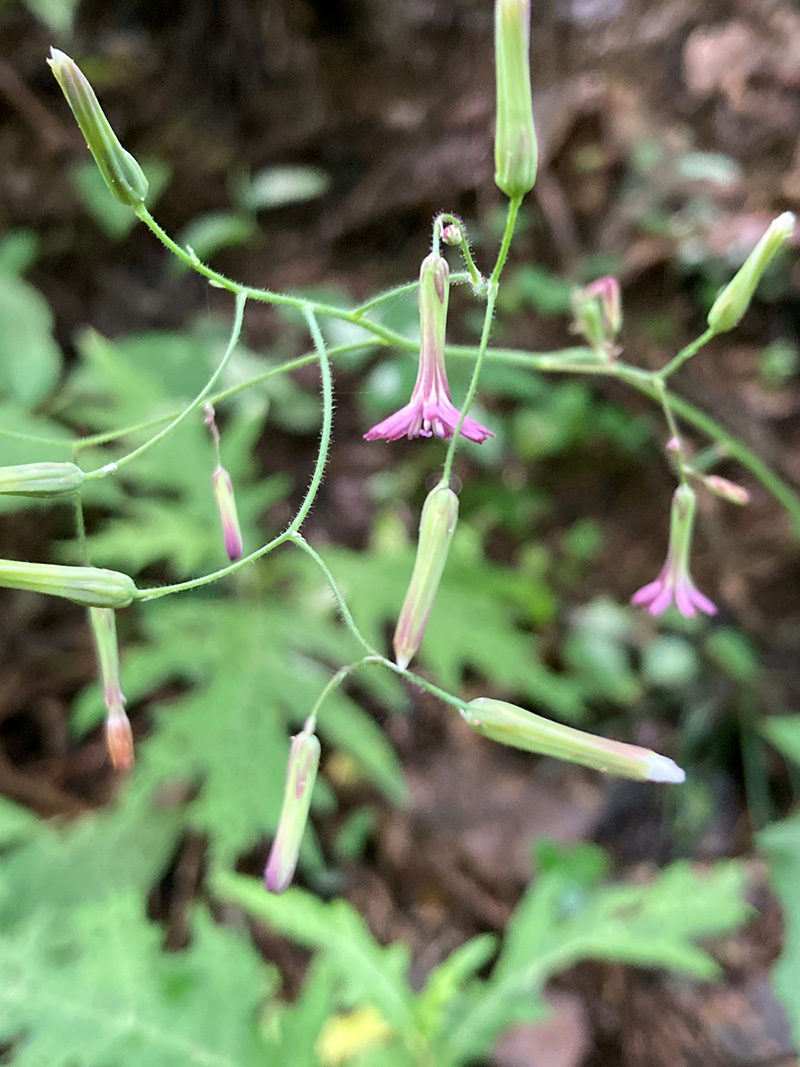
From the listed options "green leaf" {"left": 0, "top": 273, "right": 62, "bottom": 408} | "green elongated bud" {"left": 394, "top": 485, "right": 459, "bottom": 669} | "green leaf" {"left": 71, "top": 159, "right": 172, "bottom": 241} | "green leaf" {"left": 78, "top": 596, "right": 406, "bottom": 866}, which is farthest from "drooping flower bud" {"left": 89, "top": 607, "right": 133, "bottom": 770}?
"green leaf" {"left": 71, "top": 159, "right": 172, "bottom": 241}

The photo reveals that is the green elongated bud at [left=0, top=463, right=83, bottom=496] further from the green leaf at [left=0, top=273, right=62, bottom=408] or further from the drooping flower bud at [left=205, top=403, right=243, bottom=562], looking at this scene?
the green leaf at [left=0, top=273, right=62, bottom=408]

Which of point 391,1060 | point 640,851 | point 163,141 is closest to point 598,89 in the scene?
point 163,141

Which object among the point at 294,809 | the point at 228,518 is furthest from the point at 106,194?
the point at 294,809

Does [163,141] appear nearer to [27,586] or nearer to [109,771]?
[109,771]

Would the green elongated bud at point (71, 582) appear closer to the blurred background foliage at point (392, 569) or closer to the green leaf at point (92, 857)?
the blurred background foliage at point (392, 569)

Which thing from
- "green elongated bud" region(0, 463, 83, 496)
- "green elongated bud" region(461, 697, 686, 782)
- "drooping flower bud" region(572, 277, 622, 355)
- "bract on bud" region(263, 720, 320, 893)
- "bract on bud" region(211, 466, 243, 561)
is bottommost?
"bract on bud" region(263, 720, 320, 893)

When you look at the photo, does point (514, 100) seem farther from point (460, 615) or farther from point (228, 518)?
point (460, 615)
